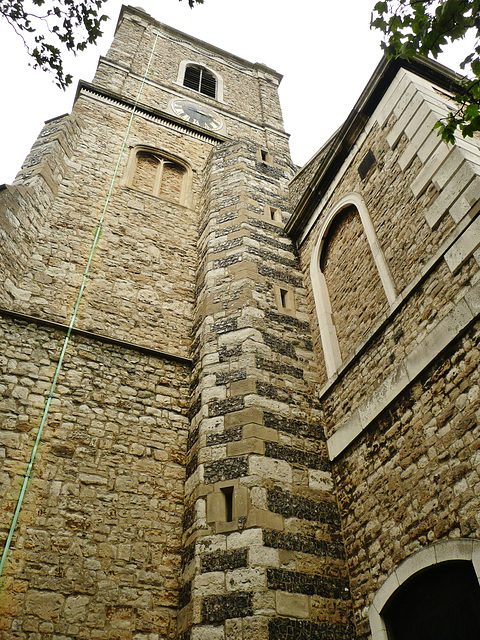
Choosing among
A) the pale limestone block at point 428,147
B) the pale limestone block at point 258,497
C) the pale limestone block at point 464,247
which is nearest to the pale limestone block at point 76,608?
the pale limestone block at point 258,497

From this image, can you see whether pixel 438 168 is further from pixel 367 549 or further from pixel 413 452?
pixel 367 549

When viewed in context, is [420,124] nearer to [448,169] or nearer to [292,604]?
[448,169]

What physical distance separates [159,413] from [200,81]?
579 inches

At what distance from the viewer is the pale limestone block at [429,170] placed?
5.28m

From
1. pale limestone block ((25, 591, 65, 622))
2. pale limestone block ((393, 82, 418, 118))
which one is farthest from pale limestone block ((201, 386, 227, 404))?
pale limestone block ((393, 82, 418, 118))

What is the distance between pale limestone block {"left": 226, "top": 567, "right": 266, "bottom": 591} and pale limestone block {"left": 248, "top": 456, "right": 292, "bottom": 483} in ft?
3.15

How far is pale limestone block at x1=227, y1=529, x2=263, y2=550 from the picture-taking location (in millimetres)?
4879

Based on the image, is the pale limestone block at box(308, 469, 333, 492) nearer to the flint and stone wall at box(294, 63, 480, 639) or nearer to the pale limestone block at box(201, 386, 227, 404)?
the flint and stone wall at box(294, 63, 480, 639)

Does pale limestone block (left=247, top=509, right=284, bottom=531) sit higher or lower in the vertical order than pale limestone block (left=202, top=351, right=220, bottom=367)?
lower

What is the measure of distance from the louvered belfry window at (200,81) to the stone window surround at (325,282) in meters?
11.7

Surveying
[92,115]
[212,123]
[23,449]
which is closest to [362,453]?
[23,449]

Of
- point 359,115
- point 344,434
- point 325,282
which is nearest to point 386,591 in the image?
point 344,434

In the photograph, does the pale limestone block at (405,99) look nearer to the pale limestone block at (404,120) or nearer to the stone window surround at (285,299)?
the pale limestone block at (404,120)

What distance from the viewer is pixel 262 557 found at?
479 centimetres
